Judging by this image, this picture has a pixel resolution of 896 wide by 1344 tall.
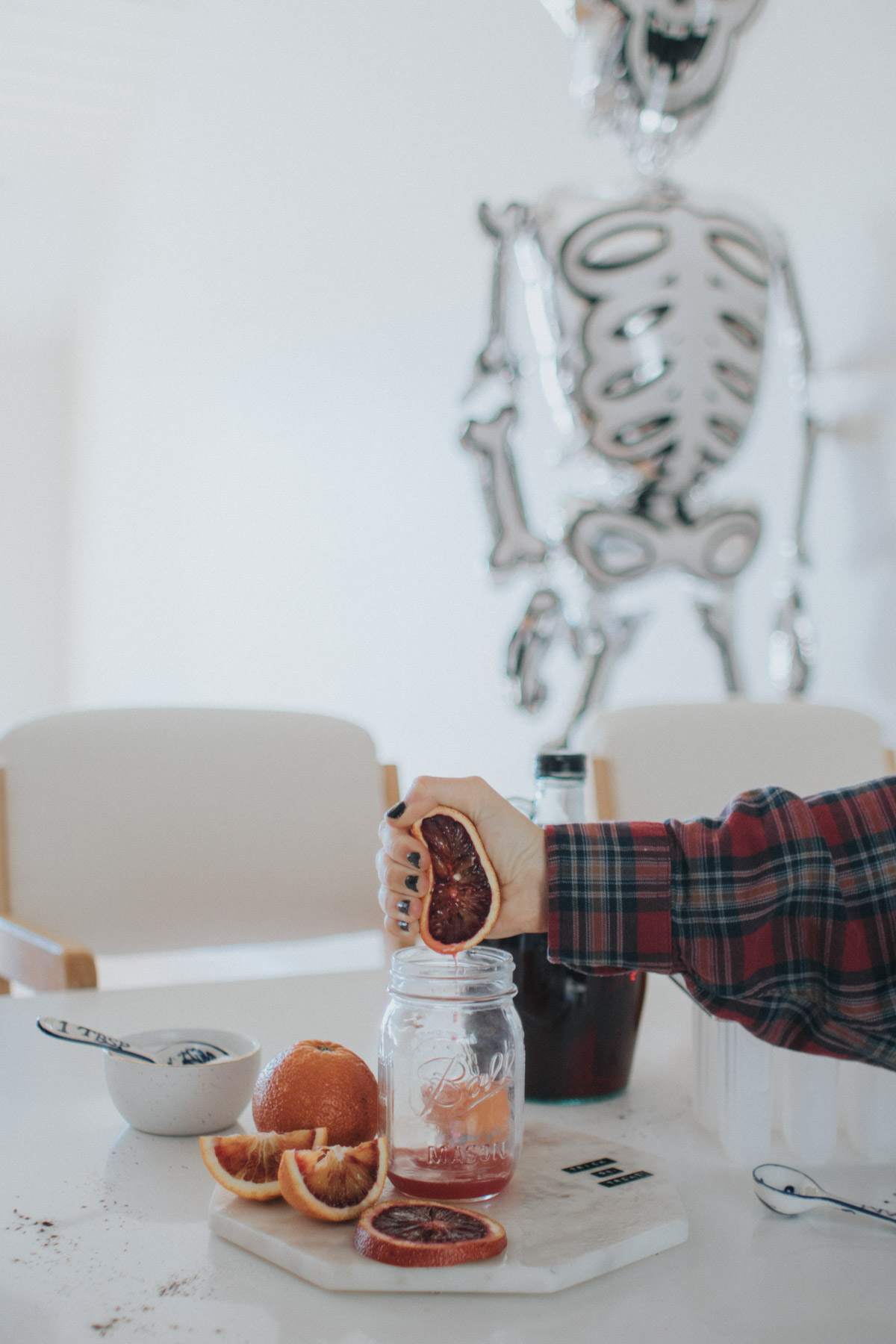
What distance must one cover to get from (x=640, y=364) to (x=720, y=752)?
55 centimetres

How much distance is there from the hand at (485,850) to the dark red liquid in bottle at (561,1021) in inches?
1.3

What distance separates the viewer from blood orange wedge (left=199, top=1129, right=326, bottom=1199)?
550 mm

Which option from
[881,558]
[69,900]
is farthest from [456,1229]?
[881,558]

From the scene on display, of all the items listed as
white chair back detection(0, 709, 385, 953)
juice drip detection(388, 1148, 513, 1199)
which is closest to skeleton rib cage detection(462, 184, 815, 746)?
white chair back detection(0, 709, 385, 953)

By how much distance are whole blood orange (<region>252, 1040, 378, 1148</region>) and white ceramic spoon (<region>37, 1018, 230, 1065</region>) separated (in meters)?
0.06

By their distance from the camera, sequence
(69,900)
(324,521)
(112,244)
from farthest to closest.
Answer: (112,244)
(324,521)
(69,900)

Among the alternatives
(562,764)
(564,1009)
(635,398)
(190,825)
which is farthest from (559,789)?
(635,398)

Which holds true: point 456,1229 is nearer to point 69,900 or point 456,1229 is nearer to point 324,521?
point 69,900

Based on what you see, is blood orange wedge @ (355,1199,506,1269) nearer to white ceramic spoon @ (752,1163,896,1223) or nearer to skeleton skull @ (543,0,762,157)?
white ceramic spoon @ (752,1163,896,1223)

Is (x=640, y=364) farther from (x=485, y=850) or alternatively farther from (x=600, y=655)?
(x=485, y=850)

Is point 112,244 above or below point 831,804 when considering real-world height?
above

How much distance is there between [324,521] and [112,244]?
94.3 inches

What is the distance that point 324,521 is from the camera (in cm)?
336

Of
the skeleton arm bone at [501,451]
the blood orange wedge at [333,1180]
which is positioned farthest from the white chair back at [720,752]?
the blood orange wedge at [333,1180]
